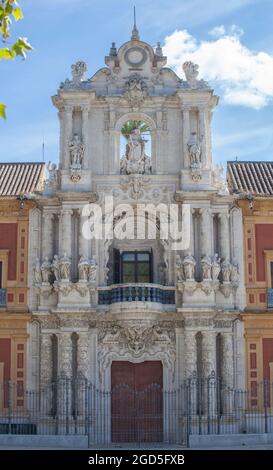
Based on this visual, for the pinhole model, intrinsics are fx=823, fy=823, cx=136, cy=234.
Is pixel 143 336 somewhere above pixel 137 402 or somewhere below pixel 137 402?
above

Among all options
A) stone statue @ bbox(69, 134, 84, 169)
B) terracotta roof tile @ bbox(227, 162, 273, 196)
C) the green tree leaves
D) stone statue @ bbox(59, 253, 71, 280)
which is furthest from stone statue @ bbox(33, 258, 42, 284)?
the green tree leaves

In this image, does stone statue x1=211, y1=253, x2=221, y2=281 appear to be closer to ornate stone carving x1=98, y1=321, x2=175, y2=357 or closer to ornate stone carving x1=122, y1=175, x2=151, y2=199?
ornate stone carving x1=98, y1=321, x2=175, y2=357

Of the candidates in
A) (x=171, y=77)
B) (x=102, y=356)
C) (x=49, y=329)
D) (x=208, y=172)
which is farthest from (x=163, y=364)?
(x=171, y=77)

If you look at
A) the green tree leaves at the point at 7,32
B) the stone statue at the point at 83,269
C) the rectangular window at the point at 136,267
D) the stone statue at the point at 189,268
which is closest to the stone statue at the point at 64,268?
the stone statue at the point at 83,269

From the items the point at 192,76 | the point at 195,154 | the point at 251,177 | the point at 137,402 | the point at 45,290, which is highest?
the point at 192,76

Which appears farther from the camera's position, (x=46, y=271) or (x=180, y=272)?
(x=46, y=271)

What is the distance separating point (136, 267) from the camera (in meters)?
30.3

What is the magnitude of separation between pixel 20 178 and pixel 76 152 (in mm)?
3981

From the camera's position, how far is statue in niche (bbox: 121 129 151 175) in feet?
100

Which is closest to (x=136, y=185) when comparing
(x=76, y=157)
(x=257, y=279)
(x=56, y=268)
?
(x=76, y=157)

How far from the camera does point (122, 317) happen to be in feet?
94.5

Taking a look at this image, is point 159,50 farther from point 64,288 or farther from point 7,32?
point 7,32

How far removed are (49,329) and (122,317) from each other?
2739 mm
